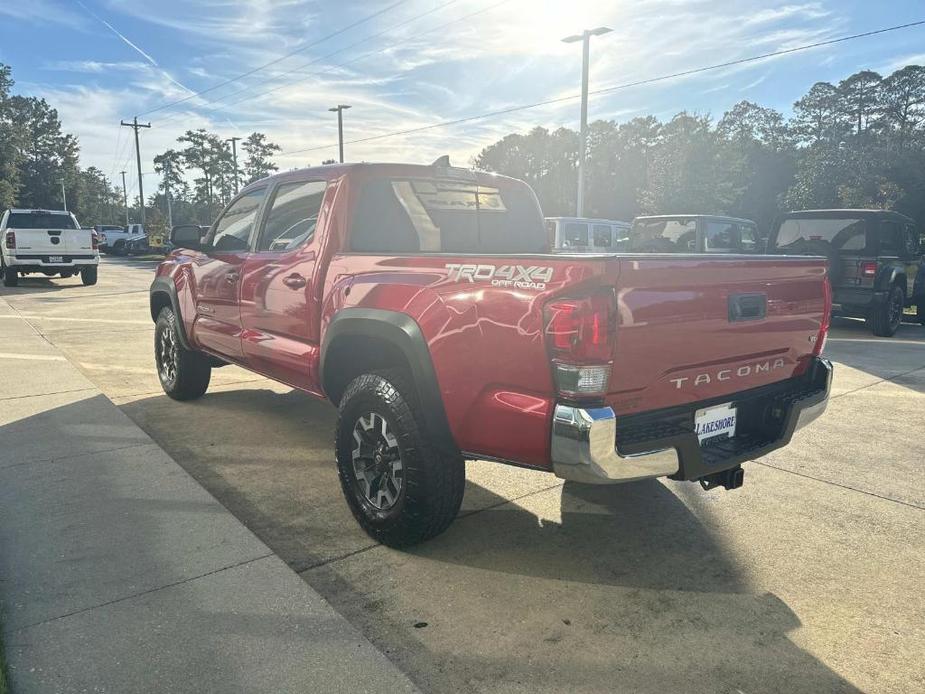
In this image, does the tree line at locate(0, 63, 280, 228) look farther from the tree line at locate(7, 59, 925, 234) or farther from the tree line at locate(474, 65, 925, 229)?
the tree line at locate(474, 65, 925, 229)

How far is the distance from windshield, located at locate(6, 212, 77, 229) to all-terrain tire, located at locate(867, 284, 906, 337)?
1811 centimetres

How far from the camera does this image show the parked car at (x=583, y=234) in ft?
48.0

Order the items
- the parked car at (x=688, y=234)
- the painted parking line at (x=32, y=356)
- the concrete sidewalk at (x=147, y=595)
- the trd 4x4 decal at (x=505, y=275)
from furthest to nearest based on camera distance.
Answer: the parked car at (x=688, y=234) < the painted parking line at (x=32, y=356) < the trd 4x4 decal at (x=505, y=275) < the concrete sidewalk at (x=147, y=595)

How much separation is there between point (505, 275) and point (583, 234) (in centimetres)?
1308

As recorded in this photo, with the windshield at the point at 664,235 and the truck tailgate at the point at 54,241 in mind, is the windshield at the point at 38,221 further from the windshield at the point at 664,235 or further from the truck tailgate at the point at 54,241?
the windshield at the point at 664,235

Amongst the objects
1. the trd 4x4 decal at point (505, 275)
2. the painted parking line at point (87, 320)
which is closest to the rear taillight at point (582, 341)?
the trd 4x4 decal at point (505, 275)

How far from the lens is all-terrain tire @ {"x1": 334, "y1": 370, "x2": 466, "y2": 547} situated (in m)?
2.94

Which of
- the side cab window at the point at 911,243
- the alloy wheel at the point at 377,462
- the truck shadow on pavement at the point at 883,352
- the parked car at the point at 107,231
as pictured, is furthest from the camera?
the parked car at the point at 107,231

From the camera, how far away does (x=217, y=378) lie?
6.89m

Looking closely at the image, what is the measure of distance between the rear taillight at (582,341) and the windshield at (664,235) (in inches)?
409

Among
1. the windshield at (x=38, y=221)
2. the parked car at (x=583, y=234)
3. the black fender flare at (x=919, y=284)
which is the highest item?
the windshield at (x=38, y=221)

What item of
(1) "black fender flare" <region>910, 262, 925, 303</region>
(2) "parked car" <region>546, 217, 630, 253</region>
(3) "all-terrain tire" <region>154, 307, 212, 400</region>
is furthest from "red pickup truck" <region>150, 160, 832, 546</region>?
(2) "parked car" <region>546, 217, 630, 253</region>

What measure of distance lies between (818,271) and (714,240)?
32.0 ft

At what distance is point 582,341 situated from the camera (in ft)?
7.73
